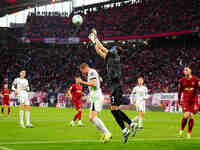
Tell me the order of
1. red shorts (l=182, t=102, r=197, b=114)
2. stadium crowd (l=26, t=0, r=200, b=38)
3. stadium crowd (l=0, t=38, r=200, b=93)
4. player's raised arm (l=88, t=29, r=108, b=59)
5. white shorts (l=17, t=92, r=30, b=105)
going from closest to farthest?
player's raised arm (l=88, t=29, r=108, b=59)
red shorts (l=182, t=102, r=197, b=114)
white shorts (l=17, t=92, r=30, b=105)
stadium crowd (l=0, t=38, r=200, b=93)
stadium crowd (l=26, t=0, r=200, b=38)

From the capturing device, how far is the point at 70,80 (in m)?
53.6

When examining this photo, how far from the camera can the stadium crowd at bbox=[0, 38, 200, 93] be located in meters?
45.8

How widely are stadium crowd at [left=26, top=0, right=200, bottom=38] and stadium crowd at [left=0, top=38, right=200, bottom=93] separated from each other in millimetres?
2758

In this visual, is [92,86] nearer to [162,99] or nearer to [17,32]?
[162,99]

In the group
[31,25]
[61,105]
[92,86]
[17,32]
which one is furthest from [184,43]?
[92,86]

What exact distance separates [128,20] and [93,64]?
29.6ft

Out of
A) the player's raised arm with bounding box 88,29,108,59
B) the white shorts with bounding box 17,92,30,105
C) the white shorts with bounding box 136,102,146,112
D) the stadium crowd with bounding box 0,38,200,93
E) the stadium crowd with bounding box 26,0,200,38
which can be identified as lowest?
the white shorts with bounding box 136,102,146,112

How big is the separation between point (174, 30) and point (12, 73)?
25.4m

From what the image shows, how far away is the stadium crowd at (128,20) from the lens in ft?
169

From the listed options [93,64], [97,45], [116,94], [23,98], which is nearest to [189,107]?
[116,94]

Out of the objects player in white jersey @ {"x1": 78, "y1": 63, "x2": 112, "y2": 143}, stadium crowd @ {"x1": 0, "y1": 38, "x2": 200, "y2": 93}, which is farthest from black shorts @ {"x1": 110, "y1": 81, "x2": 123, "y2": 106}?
stadium crowd @ {"x1": 0, "y1": 38, "x2": 200, "y2": 93}

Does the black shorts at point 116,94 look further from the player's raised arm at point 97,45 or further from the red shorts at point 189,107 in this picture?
the red shorts at point 189,107

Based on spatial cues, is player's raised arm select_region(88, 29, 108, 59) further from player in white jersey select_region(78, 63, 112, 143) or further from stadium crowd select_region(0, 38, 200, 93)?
stadium crowd select_region(0, 38, 200, 93)

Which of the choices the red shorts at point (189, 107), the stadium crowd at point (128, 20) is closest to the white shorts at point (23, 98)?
the red shorts at point (189, 107)
